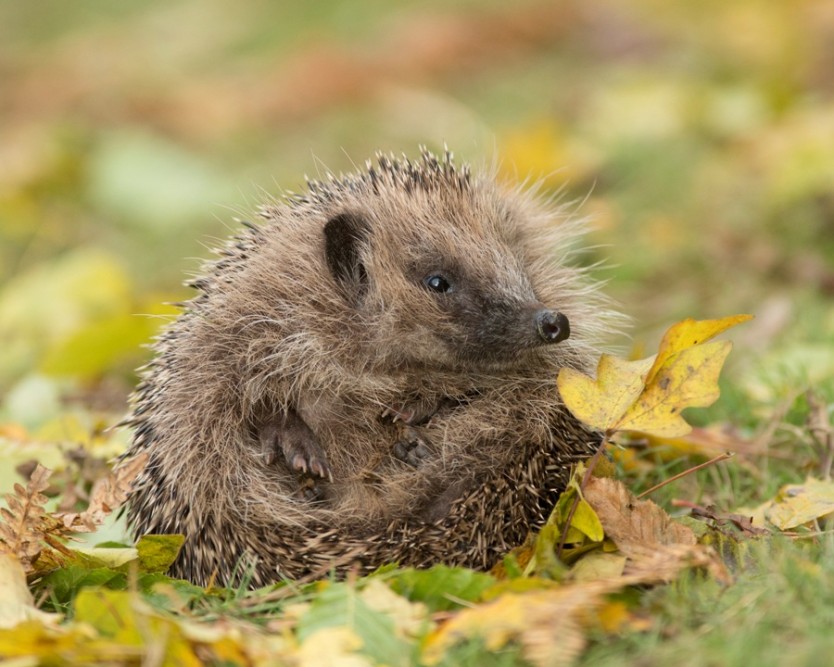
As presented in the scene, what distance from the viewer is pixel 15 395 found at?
525cm

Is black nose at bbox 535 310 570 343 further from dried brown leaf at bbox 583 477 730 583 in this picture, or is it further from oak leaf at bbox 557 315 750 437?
dried brown leaf at bbox 583 477 730 583

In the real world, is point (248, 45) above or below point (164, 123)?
above

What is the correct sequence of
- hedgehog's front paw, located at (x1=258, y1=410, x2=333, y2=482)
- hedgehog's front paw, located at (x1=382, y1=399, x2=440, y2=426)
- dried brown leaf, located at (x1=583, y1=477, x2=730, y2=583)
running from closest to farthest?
dried brown leaf, located at (x1=583, y1=477, x2=730, y2=583) → hedgehog's front paw, located at (x1=258, y1=410, x2=333, y2=482) → hedgehog's front paw, located at (x1=382, y1=399, x2=440, y2=426)

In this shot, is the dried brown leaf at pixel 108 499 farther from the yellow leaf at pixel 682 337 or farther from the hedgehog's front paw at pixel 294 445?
the yellow leaf at pixel 682 337

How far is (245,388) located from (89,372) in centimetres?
242

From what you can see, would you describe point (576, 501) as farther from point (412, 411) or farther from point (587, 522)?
point (412, 411)

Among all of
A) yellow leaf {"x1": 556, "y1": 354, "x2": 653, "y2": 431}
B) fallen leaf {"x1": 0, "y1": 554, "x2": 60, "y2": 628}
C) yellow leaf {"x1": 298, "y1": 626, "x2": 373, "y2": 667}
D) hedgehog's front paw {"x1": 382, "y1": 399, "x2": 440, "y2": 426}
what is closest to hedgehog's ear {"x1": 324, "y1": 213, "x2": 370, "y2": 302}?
hedgehog's front paw {"x1": 382, "y1": 399, "x2": 440, "y2": 426}

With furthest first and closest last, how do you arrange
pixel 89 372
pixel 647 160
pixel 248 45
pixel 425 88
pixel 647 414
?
1. pixel 248 45
2. pixel 425 88
3. pixel 647 160
4. pixel 89 372
5. pixel 647 414

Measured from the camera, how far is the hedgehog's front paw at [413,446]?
331cm

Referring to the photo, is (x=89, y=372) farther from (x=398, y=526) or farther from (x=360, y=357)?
(x=398, y=526)

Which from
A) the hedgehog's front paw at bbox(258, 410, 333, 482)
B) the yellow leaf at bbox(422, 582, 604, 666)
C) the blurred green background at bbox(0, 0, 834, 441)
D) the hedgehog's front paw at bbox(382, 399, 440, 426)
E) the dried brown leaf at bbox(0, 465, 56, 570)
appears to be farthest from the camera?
the blurred green background at bbox(0, 0, 834, 441)

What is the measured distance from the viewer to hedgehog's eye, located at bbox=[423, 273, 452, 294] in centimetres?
362

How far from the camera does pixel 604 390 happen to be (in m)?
3.13

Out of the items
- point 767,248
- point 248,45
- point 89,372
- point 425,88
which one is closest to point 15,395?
point 89,372
